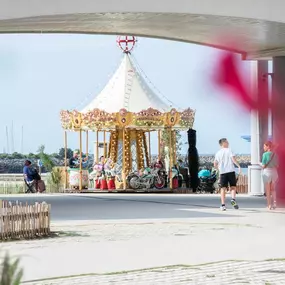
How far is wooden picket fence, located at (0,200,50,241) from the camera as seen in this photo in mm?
14258

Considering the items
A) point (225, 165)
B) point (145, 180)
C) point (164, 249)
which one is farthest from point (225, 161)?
point (145, 180)

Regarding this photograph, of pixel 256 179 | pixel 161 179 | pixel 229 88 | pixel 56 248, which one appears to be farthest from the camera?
pixel 161 179

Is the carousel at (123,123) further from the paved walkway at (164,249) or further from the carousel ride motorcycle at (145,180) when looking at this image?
the paved walkway at (164,249)

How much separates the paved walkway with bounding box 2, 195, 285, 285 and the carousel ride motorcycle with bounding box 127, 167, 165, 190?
14.3 metres

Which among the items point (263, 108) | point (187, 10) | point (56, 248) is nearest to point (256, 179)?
point (187, 10)

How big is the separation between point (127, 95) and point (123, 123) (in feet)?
4.81

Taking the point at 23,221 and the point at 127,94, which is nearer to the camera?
the point at 23,221

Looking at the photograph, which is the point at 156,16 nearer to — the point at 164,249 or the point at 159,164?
the point at 164,249

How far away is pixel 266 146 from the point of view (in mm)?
21109

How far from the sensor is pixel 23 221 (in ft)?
47.8

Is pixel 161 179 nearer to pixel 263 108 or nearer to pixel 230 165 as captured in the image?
pixel 230 165

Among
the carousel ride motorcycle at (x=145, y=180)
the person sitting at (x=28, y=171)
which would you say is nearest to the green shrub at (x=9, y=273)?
the person sitting at (x=28, y=171)

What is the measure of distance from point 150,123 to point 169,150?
1.63 m

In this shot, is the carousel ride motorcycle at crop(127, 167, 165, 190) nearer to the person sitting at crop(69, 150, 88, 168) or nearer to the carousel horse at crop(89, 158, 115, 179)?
the carousel horse at crop(89, 158, 115, 179)
